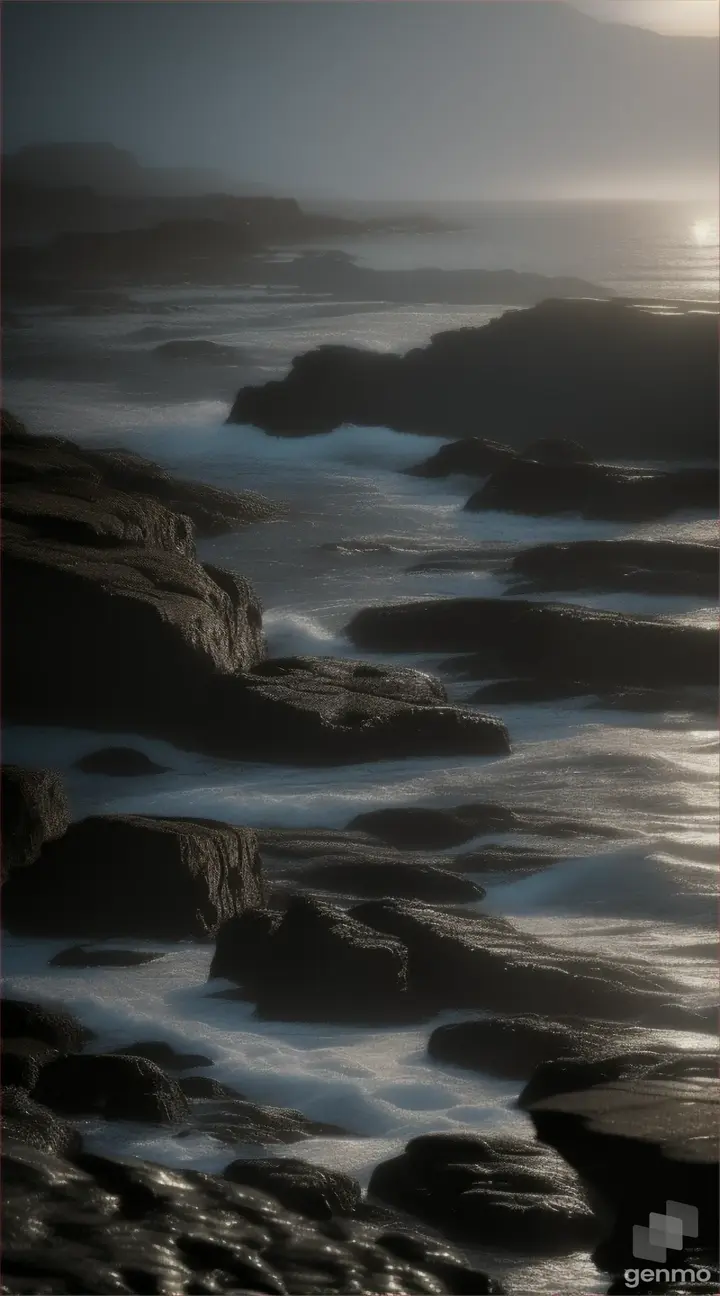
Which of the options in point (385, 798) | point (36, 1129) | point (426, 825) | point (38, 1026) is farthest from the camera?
point (385, 798)

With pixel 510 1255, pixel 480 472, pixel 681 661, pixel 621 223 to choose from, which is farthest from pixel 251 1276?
pixel 621 223

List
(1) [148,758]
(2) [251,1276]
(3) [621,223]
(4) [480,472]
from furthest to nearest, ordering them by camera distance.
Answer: (3) [621,223], (4) [480,472], (1) [148,758], (2) [251,1276]

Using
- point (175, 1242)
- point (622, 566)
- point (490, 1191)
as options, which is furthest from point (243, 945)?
point (622, 566)

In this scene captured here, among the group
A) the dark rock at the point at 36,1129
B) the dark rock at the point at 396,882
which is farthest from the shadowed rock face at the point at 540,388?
the dark rock at the point at 36,1129

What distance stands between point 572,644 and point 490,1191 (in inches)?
462

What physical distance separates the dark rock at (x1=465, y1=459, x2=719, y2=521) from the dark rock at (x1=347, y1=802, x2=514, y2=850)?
1514 cm

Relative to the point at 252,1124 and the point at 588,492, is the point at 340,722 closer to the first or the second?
the point at 252,1124

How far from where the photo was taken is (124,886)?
10.2 m

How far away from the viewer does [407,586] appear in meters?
23.0

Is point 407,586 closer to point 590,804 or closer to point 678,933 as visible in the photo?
point 590,804

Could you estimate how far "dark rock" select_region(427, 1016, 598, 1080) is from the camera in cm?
794

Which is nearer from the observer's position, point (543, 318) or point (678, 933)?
point (678, 933)

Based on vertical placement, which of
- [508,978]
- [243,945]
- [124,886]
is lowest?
[508,978]

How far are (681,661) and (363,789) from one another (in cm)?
520
